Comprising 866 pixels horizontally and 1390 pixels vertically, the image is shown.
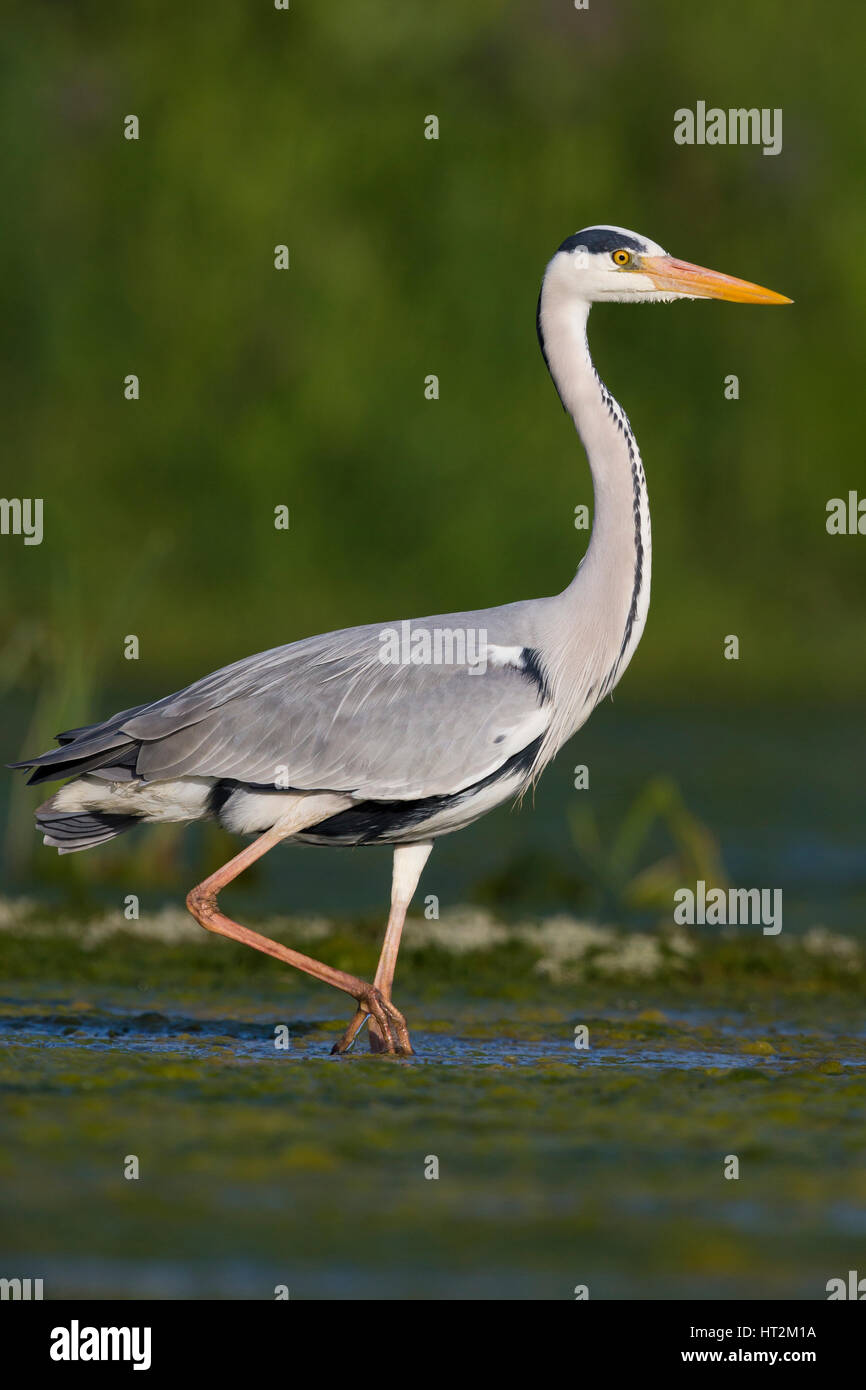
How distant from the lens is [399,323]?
23391mm

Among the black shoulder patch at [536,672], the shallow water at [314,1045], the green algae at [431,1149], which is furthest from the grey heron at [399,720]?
the green algae at [431,1149]

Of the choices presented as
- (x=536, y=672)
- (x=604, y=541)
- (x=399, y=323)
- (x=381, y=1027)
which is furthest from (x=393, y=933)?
(x=399, y=323)

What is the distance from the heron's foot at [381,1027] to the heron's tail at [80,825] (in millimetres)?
1139

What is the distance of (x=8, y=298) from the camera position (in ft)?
77.3

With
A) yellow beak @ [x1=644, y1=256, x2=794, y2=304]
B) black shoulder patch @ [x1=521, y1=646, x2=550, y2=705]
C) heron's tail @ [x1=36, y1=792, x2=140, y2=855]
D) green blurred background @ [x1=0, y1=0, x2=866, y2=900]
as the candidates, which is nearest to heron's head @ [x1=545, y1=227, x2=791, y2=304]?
yellow beak @ [x1=644, y1=256, x2=794, y2=304]

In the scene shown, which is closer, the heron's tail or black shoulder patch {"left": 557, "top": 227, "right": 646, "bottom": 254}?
the heron's tail

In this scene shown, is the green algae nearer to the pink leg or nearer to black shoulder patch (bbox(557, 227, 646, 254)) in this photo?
the pink leg

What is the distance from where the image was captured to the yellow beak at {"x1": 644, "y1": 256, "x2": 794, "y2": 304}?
319 inches

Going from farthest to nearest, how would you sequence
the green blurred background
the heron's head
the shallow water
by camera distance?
1. the green blurred background
2. the heron's head
3. the shallow water

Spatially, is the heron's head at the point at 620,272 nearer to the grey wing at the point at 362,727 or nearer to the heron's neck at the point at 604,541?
the heron's neck at the point at 604,541

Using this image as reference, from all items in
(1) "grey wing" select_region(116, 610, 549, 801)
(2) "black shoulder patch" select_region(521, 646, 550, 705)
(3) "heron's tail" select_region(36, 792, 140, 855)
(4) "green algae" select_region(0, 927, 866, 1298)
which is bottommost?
(4) "green algae" select_region(0, 927, 866, 1298)

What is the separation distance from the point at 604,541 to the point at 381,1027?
76.4 inches

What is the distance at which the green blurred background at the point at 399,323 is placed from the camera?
2241 centimetres

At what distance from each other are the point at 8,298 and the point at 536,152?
20.0 feet
